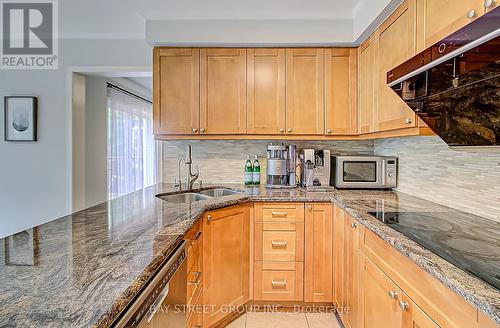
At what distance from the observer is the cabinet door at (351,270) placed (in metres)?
1.99

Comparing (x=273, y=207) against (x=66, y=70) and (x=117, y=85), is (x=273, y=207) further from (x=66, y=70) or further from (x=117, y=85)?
(x=117, y=85)

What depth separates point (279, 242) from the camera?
2611mm

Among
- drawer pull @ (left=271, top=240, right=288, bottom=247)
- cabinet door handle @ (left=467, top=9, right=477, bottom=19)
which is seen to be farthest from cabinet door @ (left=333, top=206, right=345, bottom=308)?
cabinet door handle @ (left=467, top=9, right=477, bottom=19)

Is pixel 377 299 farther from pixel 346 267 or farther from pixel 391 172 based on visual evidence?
pixel 391 172

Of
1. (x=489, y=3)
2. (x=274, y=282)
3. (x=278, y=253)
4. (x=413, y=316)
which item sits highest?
(x=489, y=3)

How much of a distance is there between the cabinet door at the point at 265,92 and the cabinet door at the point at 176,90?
0.47m

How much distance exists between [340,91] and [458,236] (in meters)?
1.82

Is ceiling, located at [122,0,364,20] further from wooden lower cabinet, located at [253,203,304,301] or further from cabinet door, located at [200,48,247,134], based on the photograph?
wooden lower cabinet, located at [253,203,304,301]

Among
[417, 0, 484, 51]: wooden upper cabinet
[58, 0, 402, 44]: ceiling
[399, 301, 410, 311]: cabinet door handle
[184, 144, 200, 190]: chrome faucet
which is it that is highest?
[58, 0, 402, 44]: ceiling

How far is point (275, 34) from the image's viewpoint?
2.89 metres

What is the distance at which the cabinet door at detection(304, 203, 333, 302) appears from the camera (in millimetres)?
2574

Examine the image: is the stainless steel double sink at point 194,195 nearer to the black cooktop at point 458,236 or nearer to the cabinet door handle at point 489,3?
the black cooktop at point 458,236

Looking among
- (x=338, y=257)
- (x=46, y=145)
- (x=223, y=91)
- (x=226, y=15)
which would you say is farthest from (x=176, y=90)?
(x=338, y=257)

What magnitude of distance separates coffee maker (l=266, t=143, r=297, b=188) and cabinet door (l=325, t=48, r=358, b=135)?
0.41 m
